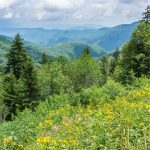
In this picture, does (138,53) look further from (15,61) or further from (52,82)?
(52,82)

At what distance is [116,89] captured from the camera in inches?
694

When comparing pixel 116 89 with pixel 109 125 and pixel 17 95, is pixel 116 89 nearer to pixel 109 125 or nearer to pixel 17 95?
pixel 109 125

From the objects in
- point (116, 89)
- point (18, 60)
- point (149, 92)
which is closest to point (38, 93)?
point (18, 60)

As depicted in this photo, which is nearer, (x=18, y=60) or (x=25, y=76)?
(x=25, y=76)

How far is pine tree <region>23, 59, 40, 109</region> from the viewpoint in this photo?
4284 cm

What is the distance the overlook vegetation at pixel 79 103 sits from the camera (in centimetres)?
741

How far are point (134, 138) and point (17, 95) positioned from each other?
3818cm

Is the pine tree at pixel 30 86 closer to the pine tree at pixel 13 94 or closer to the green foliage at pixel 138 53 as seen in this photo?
the pine tree at pixel 13 94

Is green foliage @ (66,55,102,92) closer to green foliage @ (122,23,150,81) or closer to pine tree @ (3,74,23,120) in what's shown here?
pine tree @ (3,74,23,120)

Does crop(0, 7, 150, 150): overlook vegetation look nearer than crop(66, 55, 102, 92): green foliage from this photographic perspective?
Yes

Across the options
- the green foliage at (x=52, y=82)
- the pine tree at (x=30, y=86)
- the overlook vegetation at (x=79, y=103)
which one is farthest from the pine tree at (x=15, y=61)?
the green foliage at (x=52, y=82)

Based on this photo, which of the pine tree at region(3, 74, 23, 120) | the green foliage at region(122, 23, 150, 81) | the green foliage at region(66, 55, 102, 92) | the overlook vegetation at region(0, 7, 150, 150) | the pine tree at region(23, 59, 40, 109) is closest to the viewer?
the overlook vegetation at region(0, 7, 150, 150)

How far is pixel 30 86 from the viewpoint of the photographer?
4400 cm

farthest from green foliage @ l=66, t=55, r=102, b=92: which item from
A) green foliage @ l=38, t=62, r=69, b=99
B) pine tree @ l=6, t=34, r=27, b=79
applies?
pine tree @ l=6, t=34, r=27, b=79
